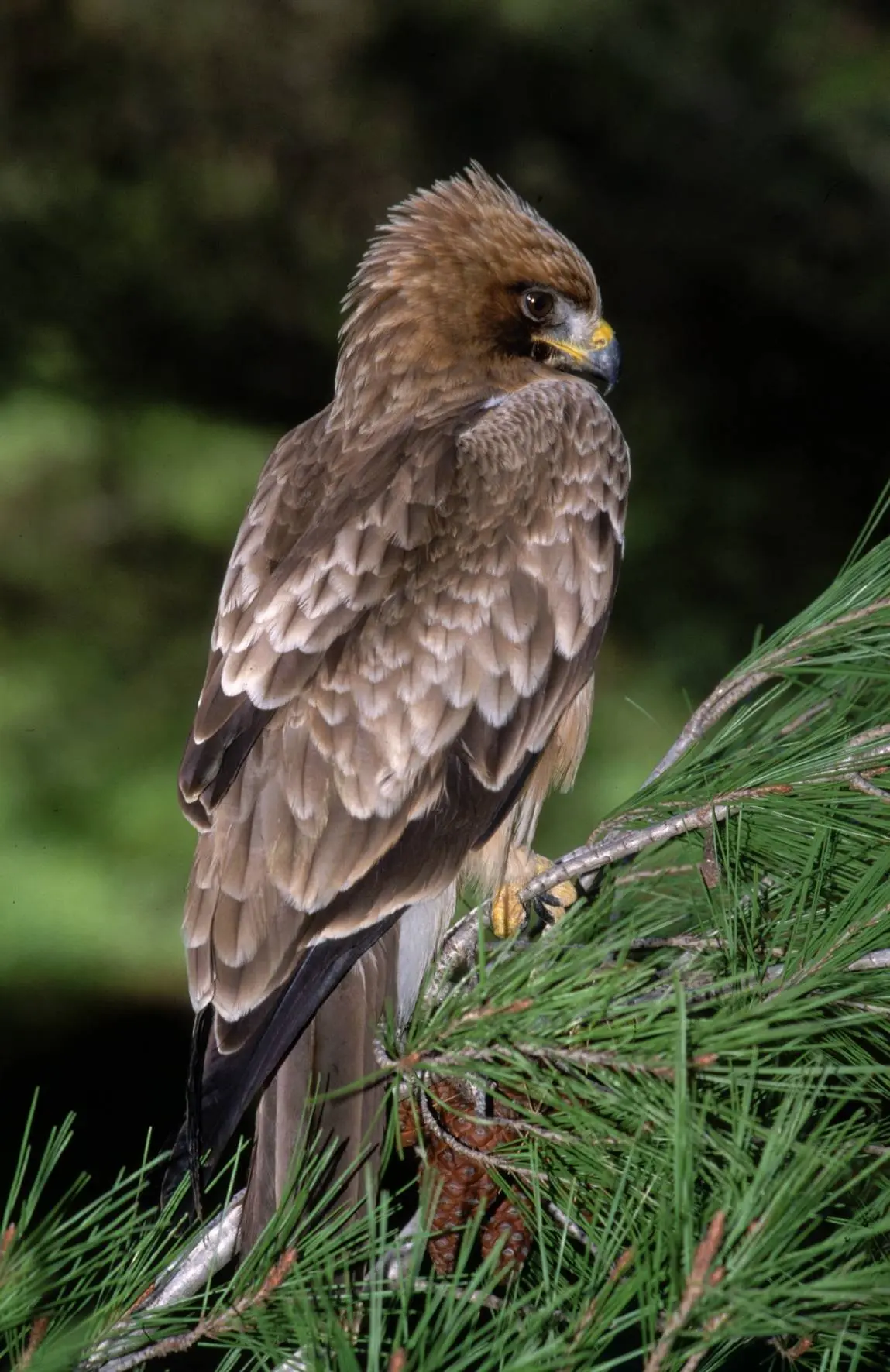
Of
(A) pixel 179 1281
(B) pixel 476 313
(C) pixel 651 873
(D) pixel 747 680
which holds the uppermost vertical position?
(B) pixel 476 313

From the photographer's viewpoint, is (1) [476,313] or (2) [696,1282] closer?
(2) [696,1282]

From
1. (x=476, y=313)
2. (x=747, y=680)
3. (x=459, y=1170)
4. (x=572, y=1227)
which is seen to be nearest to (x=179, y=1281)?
(x=459, y=1170)

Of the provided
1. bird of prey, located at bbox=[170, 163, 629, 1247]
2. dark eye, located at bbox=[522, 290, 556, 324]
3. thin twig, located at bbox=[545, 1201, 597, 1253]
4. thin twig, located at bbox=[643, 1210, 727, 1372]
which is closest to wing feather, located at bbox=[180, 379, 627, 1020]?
bird of prey, located at bbox=[170, 163, 629, 1247]

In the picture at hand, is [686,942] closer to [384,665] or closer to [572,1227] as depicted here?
[572,1227]

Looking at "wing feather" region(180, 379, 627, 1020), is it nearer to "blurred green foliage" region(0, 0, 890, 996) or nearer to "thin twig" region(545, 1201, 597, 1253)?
"thin twig" region(545, 1201, 597, 1253)

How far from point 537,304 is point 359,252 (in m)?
2.84

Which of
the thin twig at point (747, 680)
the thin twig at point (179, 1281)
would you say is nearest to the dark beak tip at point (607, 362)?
the thin twig at point (747, 680)

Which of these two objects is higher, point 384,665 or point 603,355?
point 603,355

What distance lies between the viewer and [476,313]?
2939mm

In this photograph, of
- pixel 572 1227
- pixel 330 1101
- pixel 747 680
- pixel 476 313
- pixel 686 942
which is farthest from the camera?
pixel 476 313

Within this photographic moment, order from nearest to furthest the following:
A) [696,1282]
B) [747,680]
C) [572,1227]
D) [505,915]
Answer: [696,1282], [572,1227], [747,680], [505,915]

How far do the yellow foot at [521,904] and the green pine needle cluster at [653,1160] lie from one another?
1.81 feet

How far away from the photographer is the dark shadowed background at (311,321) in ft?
15.8

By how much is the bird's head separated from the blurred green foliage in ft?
6.71
